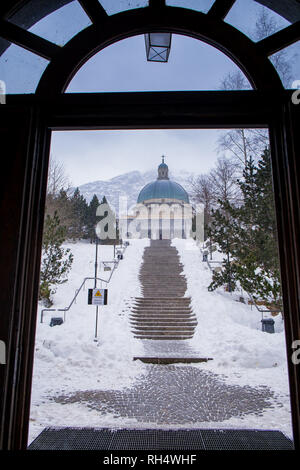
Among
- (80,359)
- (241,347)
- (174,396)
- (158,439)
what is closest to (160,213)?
(241,347)

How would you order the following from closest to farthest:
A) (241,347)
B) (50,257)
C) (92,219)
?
(241,347) < (50,257) < (92,219)

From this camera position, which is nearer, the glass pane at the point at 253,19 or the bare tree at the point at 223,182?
the glass pane at the point at 253,19

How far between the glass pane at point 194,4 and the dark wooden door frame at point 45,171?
59 cm

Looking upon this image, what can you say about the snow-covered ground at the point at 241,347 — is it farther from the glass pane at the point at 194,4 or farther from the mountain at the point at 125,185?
the mountain at the point at 125,185

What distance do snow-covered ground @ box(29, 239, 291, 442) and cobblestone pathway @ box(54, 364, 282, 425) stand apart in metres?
0.19

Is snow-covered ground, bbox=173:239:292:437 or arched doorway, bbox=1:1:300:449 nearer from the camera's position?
arched doorway, bbox=1:1:300:449

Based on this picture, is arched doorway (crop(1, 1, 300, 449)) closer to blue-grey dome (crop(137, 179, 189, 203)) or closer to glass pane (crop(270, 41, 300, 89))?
glass pane (crop(270, 41, 300, 89))

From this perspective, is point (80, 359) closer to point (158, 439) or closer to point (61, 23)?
point (158, 439)

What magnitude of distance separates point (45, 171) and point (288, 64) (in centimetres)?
170

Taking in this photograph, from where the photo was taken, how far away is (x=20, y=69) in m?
1.98

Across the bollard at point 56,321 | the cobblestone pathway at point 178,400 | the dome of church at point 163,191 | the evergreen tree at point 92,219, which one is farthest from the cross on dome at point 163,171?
the cobblestone pathway at point 178,400

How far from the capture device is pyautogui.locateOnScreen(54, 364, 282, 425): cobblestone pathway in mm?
4070

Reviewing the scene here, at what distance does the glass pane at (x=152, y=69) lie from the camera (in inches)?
79.7

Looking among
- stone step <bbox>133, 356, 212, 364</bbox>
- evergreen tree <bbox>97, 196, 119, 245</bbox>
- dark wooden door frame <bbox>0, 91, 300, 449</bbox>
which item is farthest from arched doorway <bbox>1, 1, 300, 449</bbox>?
evergreen tree <bbox>97, 196, 119, 245</bbox>
